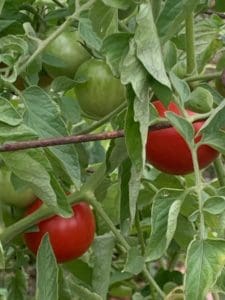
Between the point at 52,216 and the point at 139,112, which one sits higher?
the point at 139,112

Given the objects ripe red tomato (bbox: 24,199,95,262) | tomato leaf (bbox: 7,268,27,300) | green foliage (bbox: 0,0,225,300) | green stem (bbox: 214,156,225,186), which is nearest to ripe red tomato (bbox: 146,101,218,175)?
green foliage (bbox: 0,0,225,300)

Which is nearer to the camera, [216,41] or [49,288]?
[49,288]

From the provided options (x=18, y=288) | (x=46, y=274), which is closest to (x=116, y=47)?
(x=46, y=274)

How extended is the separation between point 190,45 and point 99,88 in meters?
0.17

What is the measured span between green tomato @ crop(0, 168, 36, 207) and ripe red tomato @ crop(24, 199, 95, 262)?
0.02m

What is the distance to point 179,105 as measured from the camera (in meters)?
0.90

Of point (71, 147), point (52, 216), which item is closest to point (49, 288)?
point (71, 147)

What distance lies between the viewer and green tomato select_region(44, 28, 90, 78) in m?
1.18

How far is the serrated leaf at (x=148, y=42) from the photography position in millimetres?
772

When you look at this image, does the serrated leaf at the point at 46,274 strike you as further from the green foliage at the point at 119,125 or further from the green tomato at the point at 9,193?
the green tomato at the point at 9,193

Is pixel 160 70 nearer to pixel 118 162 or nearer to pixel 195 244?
pixel 195 244

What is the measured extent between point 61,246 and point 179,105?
0.39 m

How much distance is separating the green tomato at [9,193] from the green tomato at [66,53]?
16cm

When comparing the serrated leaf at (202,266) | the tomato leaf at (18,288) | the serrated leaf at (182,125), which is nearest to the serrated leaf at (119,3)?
the serrated leaf at (182,125)
